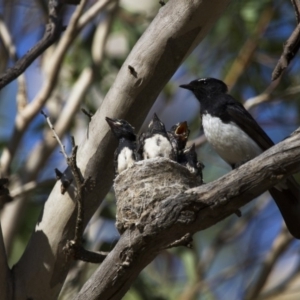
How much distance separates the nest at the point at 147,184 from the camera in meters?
3.44

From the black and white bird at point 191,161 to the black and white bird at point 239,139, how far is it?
2.11ft

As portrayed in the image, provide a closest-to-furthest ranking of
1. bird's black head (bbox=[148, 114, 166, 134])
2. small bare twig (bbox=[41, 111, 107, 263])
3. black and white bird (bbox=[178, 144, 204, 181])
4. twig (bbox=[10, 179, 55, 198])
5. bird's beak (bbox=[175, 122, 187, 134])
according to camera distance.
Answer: small bare twig (bbox=[41, 111, 107, 263]), black and white bird (bbox=[178, 144, 204, 181]), bird's black head (bbox=[148, 114, 166, 134]), bird's beak (bbox=[175, 122, 187, 134]), twig (bbox=[10, 179, 55, 198])

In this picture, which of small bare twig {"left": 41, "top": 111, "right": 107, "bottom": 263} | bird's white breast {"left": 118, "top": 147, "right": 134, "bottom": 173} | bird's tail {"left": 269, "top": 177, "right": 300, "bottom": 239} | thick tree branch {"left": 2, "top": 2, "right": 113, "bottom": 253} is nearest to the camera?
small bare twig {"left": 41, "top": 111, "right": 107, "bottom": 263}

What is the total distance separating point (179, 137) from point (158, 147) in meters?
0.21

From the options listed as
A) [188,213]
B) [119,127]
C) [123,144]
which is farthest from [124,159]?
[188,213]

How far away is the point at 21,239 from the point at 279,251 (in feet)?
7.22

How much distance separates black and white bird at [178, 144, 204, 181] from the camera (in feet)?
12.8

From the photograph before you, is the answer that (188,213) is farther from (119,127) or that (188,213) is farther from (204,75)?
(204,75)

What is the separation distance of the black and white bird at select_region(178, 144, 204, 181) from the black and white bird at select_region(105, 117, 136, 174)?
0.92 ft

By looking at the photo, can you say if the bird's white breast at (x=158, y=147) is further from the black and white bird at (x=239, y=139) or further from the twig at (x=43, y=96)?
the twig at (x=43, y=96)

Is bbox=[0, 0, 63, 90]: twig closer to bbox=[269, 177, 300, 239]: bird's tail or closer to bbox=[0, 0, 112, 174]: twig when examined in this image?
bbox=[0, 0, 112, 174]: twig

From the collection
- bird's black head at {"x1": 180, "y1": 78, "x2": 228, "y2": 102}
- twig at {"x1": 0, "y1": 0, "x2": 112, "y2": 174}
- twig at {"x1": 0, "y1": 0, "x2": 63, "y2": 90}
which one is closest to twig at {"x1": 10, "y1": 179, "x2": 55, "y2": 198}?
twig at {"x1": 0, "y1": 0, "x2": 112, "y2": 174}

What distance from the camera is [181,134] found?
166 inches

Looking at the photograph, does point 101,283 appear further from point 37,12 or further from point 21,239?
point 37,12
